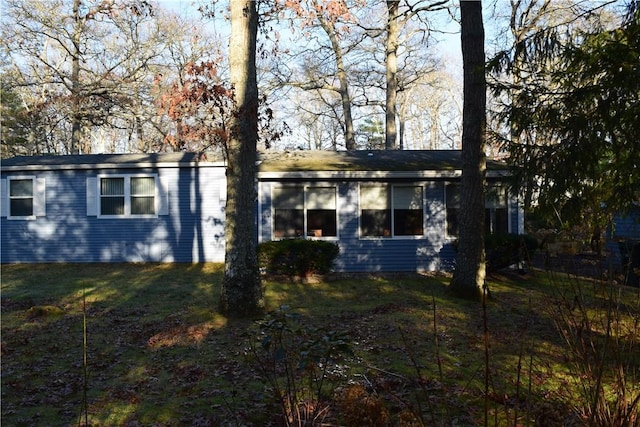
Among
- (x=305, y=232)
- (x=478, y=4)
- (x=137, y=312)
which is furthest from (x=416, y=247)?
(x=137, y=312)

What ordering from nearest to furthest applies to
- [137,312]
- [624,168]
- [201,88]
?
[624,168]
[201,88]
[137,312]

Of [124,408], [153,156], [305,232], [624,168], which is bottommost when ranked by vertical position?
[124,408]

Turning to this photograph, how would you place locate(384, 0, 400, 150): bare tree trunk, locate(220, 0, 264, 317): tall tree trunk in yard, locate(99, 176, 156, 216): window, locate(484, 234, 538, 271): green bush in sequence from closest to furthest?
locate(220, 0, 264, 317): tall tree trunk in yard, locate(484, 234, 538, 271): green bush, locate(99, 176, 156, 216): window, locate(384, 0, 400, 150): bare tree trunk

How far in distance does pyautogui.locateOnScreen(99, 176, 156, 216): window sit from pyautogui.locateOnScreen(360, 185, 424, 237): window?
663cm

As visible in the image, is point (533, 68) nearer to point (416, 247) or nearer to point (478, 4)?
point (478, 4)

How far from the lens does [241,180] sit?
7531 millimetres

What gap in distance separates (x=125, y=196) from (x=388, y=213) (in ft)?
26.6

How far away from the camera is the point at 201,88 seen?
7.81m

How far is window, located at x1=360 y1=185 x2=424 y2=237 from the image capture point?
13539 mm

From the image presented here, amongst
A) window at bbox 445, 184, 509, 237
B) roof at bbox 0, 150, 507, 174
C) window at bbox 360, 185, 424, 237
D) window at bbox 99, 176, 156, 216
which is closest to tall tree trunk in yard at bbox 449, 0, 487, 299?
roof at bbox 0, 150, 507, 174

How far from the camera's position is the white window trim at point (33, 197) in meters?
14.9

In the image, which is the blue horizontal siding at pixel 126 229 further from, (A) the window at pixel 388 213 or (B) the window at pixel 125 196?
(A) the window at pixel 388 213

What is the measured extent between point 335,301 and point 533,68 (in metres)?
5.33

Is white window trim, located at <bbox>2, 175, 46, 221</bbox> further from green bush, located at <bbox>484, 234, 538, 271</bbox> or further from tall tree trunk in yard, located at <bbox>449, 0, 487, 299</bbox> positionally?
green bush, located at <bbox>484, 234, 538, 271</bbox>
